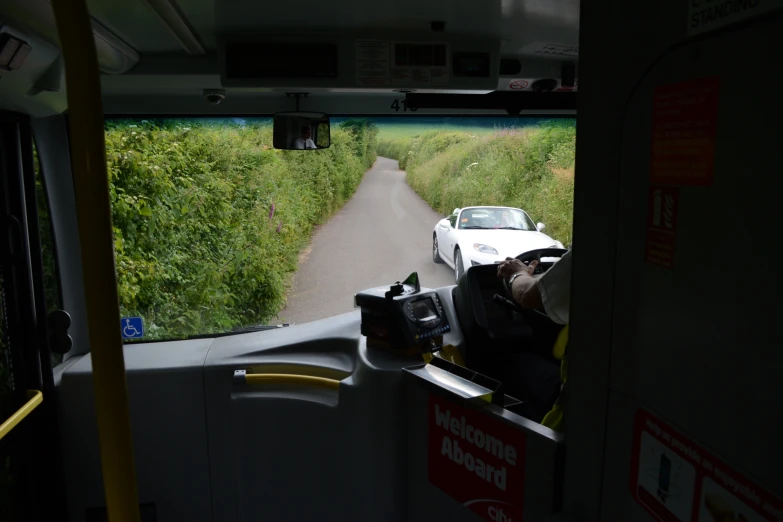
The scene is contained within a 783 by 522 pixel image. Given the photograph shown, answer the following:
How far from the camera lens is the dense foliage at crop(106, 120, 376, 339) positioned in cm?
364

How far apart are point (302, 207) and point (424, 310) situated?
225 centimetres

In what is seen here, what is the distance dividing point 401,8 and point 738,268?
1579 mm

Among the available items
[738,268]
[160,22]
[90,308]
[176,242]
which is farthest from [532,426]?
[176,242]

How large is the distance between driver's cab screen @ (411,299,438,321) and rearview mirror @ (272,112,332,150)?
972 mm

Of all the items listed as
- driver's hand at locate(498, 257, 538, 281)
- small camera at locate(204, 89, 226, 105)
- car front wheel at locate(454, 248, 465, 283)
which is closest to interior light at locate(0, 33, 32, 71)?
small camera at locate(204, 89, 226, 105)

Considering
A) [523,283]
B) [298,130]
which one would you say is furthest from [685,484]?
[298,130]

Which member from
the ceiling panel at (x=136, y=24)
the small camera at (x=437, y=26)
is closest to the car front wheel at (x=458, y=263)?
the small camera at (x=437, y=26)

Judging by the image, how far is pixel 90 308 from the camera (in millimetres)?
724

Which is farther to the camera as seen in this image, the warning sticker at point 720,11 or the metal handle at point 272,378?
the metal handle at point 272,378

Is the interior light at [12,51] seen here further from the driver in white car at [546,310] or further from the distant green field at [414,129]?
the distant green field at [414,129]

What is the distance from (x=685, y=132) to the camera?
0.98 m

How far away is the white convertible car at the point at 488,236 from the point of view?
411 cm

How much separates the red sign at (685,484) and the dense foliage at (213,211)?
2532 mm

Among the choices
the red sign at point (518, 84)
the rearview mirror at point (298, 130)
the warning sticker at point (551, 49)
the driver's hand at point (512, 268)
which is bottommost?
the driver's hand at point (512, 268)
